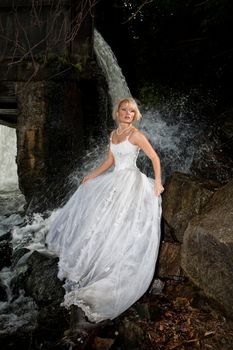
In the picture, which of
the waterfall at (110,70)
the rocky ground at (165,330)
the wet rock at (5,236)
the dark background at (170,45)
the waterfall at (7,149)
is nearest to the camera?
the rocky ground at (165,330)

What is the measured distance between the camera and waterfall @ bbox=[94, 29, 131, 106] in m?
8.40

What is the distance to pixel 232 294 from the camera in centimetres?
326

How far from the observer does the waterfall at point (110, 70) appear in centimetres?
840

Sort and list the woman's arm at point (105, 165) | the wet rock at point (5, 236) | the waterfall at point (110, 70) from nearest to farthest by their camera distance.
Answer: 1. the woman's arm at point (105, 165)
2. the wet rock at point (5, 236)
3. the waterfall at point (110, 70)

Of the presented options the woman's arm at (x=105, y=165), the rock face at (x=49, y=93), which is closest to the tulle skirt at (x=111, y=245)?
the woman's arm at (x=105, y=165)

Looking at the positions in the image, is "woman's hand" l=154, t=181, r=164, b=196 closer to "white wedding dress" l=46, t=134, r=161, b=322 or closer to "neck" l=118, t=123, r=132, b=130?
"white wedding dress" l=46, t=134, r=161, b=322

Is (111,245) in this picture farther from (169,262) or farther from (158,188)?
(169,262)

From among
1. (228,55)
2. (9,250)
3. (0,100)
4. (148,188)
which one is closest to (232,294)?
(148,188)

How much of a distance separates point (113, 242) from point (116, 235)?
9 cm

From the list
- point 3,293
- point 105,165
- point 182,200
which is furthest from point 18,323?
point 182,200

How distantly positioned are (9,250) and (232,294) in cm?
399

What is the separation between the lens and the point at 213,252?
343 centimetres

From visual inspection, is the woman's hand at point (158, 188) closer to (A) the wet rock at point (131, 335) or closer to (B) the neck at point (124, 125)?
(B) the neck at point (124, 125)

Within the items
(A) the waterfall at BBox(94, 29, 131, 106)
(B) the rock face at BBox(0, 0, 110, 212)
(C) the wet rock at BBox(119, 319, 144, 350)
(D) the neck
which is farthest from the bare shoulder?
(A) the waterfall at BBox(94, 29, 131, 106)
